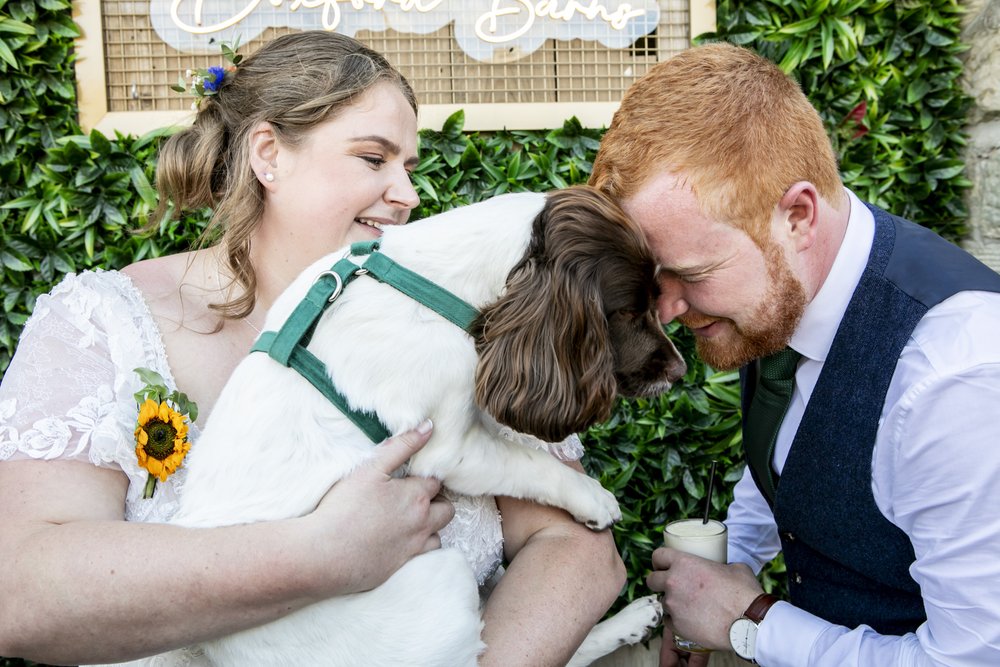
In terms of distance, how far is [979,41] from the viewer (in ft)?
12.4

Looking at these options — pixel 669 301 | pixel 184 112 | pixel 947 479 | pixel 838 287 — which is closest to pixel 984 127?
pixel 838 287

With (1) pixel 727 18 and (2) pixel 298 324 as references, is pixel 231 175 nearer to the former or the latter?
(2) pixel 298 324

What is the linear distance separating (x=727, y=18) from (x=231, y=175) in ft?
7.85

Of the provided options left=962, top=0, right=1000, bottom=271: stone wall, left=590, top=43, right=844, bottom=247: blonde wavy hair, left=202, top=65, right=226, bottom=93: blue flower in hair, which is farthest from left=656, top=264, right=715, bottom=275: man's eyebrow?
left=962, top=0, right=1000, bottom=271: stone wall

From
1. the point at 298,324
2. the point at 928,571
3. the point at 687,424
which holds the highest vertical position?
the point at 298,324

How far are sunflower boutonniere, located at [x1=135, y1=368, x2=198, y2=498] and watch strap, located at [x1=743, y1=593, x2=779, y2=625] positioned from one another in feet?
4.88

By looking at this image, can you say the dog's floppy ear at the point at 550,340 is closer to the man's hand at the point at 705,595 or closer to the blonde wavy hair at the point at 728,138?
the blonde wavy hair at the point at 728,138

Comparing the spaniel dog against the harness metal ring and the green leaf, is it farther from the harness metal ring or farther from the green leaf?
the green leaf

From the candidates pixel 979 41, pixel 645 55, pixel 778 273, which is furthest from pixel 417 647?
pixel 979 41

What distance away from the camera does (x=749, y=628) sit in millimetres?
2195

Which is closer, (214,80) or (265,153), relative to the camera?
(265,153)

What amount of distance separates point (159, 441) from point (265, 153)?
877mm

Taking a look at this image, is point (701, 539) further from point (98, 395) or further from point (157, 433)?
point (98, 395)

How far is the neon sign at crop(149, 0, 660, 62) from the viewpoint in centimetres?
371
